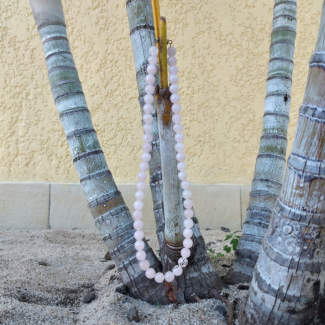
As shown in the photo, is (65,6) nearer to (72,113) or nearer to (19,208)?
(19,208)

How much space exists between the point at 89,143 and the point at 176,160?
0.51 metres

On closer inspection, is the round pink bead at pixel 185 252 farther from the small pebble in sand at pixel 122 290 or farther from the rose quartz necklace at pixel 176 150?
the small pebble in sand at pixel 122 290

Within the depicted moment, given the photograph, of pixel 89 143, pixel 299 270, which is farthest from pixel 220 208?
pixel 299 270

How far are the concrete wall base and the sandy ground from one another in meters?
0.46

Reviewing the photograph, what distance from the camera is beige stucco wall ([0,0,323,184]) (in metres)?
3.28

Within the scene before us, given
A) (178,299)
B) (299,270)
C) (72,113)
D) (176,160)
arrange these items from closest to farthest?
(299,270)
(176,160)
(178,299)
(72,113)

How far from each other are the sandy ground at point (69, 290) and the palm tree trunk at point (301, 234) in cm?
32

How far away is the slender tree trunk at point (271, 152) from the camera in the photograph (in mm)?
1669

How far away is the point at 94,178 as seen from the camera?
1.55m

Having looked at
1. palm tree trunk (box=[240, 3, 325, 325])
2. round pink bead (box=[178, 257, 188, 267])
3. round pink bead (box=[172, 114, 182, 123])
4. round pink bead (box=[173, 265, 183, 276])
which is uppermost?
round pink bead (box=[172, 114, 182, 123])

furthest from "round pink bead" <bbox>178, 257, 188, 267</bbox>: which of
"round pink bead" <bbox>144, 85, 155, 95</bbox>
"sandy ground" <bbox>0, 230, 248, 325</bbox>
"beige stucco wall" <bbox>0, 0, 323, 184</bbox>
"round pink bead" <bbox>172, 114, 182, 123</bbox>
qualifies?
"beige stucco wall" <bbox>0, 0, 323, 184</bbox>

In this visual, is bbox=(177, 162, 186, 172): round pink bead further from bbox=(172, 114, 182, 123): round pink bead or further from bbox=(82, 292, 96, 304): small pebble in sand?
bbox=(82, 292, 96, 304): small pebble in sand

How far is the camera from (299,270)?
1.06 meters

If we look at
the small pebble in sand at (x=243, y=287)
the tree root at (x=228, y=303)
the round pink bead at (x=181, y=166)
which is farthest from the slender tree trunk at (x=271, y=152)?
the round pink bead at (x=181, y=166)
